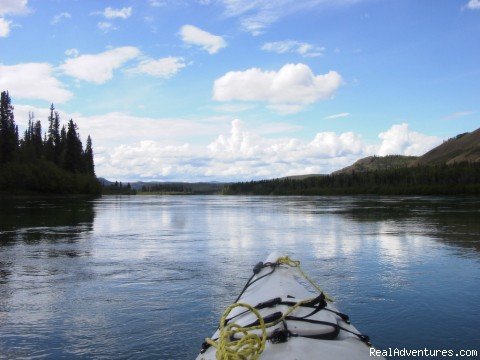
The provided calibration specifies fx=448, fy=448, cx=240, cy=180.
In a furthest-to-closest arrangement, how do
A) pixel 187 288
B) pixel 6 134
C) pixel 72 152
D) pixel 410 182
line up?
pixel 410 182, pixel 72 152, pixel 6 134, pixel 187 288

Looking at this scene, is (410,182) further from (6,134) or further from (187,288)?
(187,288)

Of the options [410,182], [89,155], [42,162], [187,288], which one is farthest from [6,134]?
[410,182]

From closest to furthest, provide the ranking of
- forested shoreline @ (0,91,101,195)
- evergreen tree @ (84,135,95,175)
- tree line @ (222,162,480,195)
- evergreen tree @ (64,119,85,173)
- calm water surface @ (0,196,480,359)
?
calm water surface @ (0,196,480,359) < forested shoreline @ (0,91,101,195) < evergreen tree @ (64,119,85,173) < tree line @ (222,162,480,195) < evergreen tree @ (84,135,95,175)

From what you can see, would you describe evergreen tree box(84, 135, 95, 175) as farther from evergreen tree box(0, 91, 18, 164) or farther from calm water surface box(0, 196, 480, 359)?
calm water surface box(0, 196, 480, 359)

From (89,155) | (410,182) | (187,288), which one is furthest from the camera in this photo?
(410,182)

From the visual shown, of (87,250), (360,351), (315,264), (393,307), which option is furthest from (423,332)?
(87,250)

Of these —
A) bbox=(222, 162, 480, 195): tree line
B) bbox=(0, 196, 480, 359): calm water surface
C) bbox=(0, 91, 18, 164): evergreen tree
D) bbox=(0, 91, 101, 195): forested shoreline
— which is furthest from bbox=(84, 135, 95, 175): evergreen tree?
bbox=(0, 196, 480, 359): calm water surface

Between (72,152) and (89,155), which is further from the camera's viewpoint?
(89,155)

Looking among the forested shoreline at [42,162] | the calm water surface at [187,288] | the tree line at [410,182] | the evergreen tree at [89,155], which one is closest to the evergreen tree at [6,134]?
the forested shoreline at [42,162]

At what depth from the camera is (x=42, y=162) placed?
99188 millimetres

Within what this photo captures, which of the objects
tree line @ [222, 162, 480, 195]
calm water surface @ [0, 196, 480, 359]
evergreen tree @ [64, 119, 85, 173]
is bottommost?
calm water surface @ [0, 196, 480, 359]

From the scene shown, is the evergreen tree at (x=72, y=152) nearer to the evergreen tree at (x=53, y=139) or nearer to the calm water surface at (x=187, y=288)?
the evergreen tree at (x=53, y=139)

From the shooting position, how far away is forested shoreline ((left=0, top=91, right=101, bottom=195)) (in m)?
89.4

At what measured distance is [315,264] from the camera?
14227 mm
